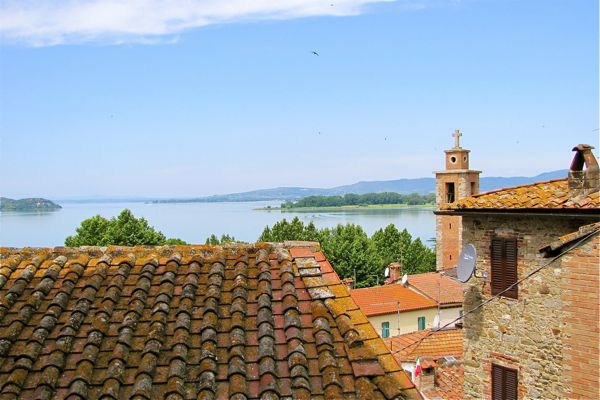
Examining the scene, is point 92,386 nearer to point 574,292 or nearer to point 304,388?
point 304,388

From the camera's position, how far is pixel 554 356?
960cm

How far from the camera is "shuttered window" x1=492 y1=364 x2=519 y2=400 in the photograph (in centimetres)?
1045

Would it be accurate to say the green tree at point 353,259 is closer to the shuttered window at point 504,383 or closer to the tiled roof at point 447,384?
the tiled roof at point 447,384

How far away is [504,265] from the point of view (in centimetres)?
1061

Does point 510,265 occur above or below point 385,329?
above

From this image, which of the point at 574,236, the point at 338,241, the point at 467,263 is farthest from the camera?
the point at 338,241

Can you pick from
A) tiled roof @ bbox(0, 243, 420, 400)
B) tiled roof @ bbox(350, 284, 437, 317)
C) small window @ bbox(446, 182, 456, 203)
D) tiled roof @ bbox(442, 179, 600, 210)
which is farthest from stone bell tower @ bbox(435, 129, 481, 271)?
tiled roof @ bbox(0, 243, 420, 400)

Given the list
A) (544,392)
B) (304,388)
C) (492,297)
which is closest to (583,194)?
(492,297)

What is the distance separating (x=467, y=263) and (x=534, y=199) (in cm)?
185

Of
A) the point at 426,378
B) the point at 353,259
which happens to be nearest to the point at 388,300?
the point at 353,259

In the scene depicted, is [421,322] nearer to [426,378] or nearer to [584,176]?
[426,378]

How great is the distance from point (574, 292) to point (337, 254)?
37237mm

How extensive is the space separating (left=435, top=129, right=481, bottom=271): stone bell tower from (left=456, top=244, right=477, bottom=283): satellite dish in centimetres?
2622

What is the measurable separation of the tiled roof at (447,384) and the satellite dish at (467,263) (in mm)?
4286
